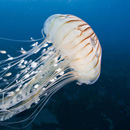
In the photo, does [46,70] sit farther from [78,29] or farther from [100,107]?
[100,107]

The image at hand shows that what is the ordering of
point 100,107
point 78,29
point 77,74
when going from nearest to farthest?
1. point 78,29
2. point 77,74
3. point 100,107

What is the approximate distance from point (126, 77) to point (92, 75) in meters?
2.90

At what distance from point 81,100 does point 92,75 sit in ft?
3.95

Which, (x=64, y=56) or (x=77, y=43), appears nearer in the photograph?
(x=77, y=43)

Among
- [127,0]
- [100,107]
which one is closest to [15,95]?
[100,107]

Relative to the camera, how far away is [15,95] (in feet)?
8.96

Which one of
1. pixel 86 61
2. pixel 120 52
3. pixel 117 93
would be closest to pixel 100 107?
pixel 117 93

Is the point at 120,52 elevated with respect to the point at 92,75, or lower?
elevated

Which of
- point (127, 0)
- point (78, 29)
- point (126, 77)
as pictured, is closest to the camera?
point (78, 29)

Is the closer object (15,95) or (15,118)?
(15,95)

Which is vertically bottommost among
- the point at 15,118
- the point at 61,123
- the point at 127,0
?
Result: the point at 61,123

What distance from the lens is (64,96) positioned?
147 inches

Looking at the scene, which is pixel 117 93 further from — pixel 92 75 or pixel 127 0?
pixel 127 0

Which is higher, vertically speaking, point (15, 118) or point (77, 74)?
point (77, 74)
